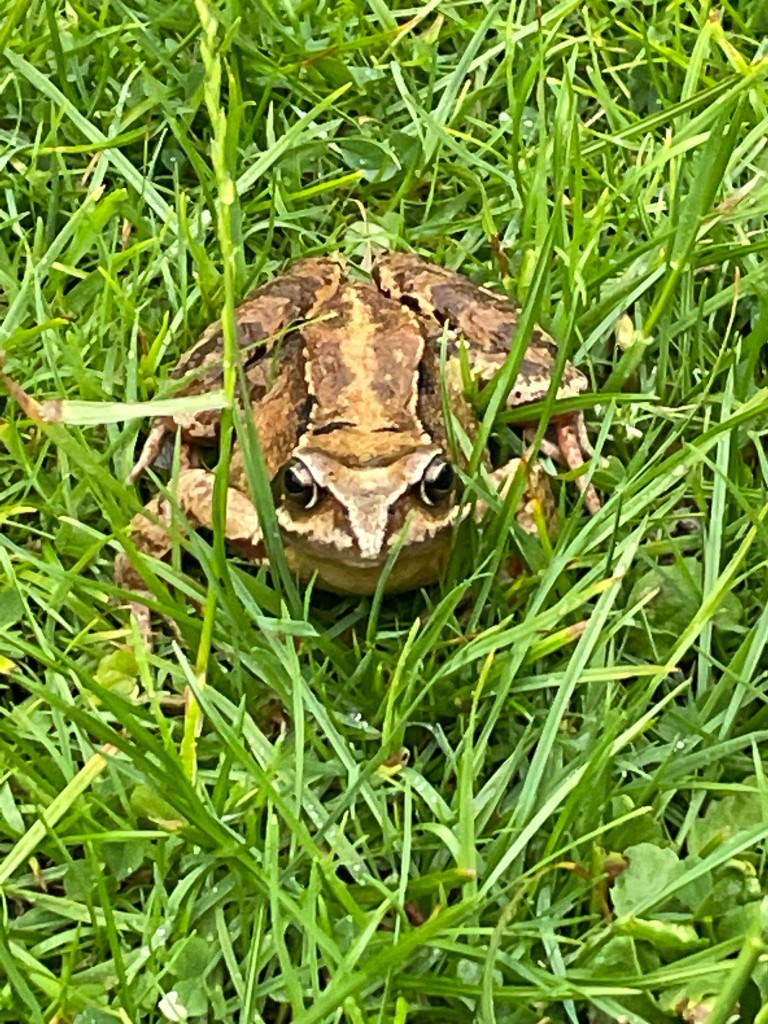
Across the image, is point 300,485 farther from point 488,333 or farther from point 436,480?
point 488,333

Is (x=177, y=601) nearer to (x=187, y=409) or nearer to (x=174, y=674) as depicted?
(x=174, y=674)

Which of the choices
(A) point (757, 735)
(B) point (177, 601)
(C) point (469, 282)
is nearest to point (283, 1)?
(C) point (469, 282)

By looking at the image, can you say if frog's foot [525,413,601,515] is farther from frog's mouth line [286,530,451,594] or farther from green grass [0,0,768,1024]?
frog's mouth line [286,530,451,594]

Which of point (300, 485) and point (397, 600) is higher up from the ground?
point (300, 485)

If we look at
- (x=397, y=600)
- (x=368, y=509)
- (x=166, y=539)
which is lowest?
(x=397, y=600)

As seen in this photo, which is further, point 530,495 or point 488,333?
point 488,333

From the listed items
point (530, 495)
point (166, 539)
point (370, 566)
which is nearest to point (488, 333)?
point (530, 495)
